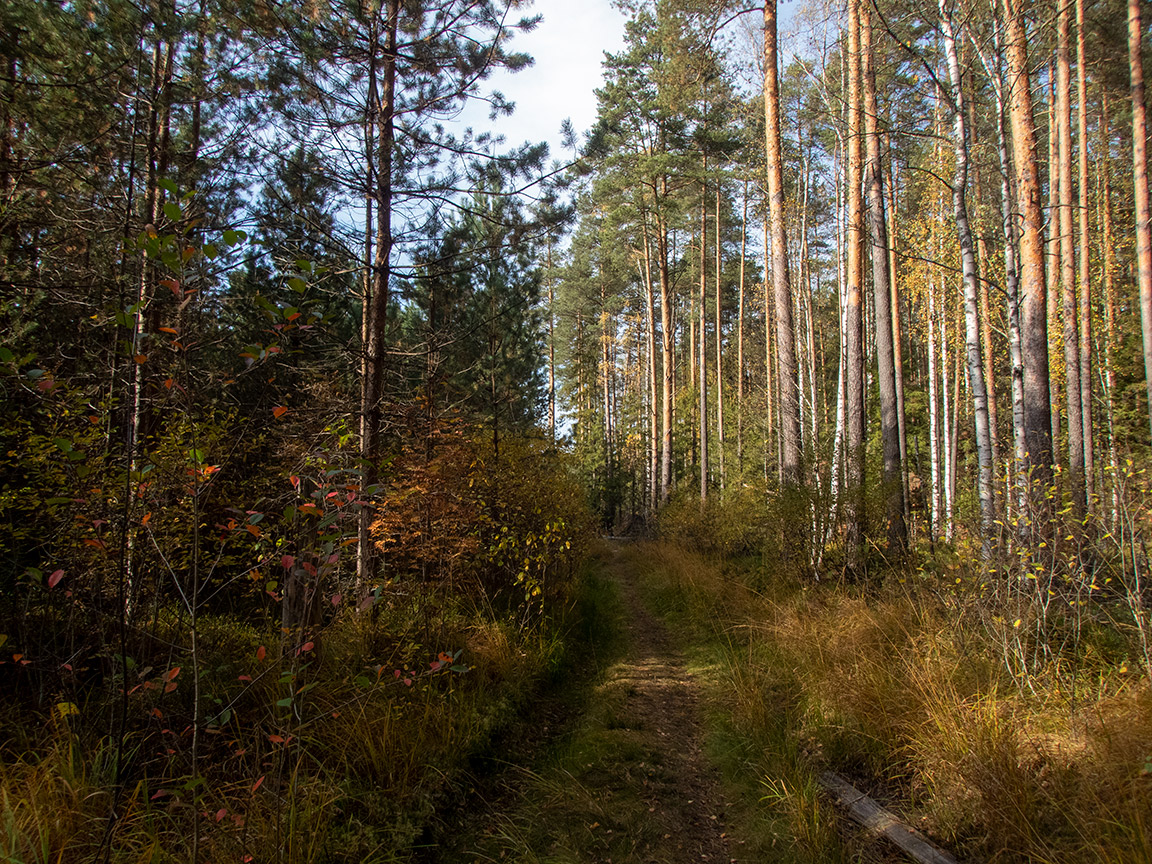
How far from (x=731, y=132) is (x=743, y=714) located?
15.1 meters

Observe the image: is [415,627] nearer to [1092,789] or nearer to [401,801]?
[401,801]

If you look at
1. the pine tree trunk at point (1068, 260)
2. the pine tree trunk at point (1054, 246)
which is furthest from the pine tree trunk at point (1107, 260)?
the pine tree trunk at point (1068, 260)

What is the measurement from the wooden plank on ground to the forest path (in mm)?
696

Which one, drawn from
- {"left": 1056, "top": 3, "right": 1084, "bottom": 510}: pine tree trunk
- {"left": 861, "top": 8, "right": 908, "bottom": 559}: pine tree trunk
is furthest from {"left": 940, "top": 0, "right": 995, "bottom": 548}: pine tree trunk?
{"left": 1056, "top": 3, "right": 1084, "bottom": 510}: pine tree trunk

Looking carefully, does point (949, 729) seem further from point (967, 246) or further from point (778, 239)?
point (778, 239)

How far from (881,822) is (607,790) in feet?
5.41

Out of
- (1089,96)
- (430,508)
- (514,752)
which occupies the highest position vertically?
(1089,96)

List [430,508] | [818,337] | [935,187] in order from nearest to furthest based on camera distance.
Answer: [430,508] < [935,187] < [818,337]

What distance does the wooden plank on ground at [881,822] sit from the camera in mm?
2635

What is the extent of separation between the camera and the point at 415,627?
5023mm

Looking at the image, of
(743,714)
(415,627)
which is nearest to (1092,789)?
(743,714)

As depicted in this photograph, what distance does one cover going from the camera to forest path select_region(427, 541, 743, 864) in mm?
3109

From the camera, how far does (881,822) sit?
2936mm

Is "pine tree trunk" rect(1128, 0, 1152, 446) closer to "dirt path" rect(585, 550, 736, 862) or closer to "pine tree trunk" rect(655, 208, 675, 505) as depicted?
"dirt path" rect(585, 550, 736, 862)
